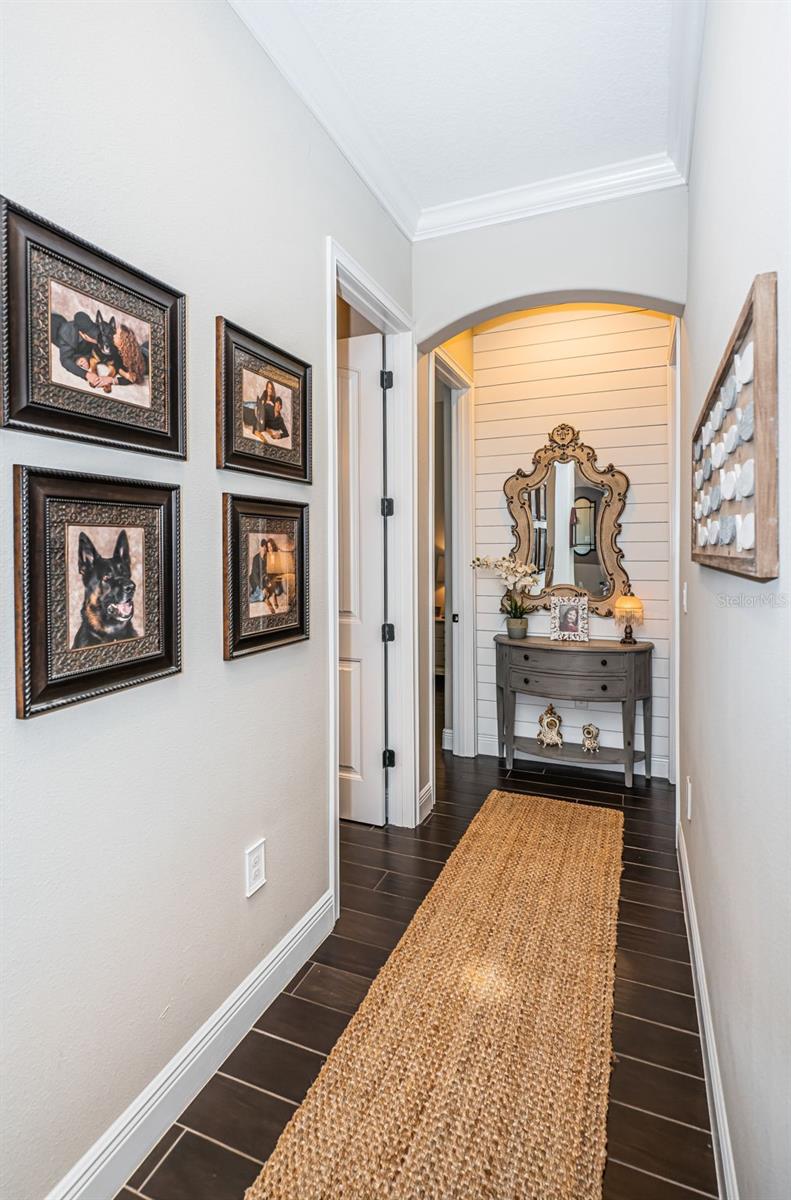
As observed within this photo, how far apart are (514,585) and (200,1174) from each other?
121 inches

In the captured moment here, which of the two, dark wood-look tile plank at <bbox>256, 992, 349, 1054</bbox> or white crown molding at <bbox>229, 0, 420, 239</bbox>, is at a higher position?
white crown molding at <bbox>229, 0, 420, 239</bbox>

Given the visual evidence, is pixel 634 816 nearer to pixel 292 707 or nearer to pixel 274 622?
pixel 292 707

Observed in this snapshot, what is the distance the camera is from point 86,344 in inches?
47.0

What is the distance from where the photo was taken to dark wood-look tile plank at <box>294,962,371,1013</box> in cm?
188

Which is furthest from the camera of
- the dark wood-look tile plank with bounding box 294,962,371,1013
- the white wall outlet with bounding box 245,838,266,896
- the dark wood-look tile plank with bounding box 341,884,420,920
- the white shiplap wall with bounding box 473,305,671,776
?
the white shiplap wall with bounding box 473,305,671,776

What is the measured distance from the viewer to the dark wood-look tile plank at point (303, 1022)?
1.73 meters

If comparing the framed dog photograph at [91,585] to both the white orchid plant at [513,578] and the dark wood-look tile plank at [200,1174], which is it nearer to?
the dark wood-look tile plank at [200,1174]

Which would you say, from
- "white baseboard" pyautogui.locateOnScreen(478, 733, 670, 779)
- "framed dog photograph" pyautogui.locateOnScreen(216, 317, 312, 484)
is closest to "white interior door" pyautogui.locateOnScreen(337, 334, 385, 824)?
"framed dog photograph" pyautogui.locateOnScreen(216, 317, 312, 484)

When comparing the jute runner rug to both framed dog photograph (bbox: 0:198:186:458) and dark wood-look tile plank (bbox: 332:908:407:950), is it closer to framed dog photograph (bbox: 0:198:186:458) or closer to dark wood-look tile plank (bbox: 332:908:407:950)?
dark wood-look tile plank (bbox: 332:908:407:950)

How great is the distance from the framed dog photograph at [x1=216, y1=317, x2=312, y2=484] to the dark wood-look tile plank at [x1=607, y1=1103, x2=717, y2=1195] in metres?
1.82

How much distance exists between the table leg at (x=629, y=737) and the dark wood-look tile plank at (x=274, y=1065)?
2.39 meters

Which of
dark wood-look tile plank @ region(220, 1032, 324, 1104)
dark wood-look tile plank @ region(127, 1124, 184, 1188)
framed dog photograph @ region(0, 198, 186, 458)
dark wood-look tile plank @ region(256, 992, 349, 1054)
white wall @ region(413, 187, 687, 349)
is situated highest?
white wall @ region(413, 187, 687, 349)

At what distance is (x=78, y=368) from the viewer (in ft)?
3.86

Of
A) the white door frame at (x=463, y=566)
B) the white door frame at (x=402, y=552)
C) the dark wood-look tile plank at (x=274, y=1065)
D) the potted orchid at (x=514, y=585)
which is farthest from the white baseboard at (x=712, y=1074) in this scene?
the white door frame at (x=463, y=566)
